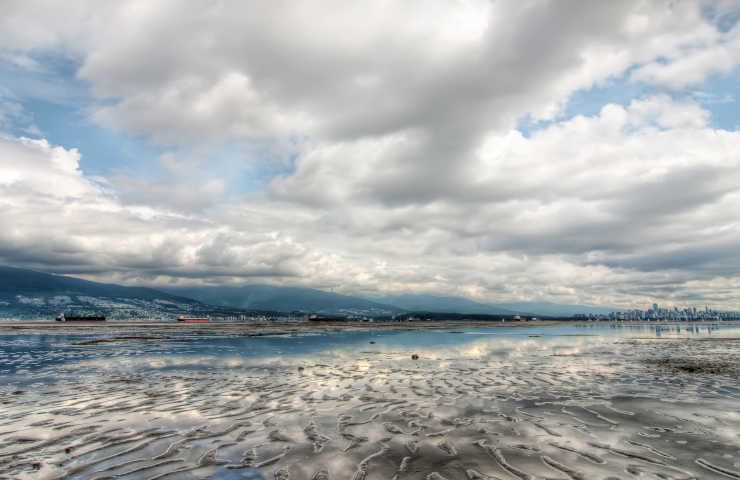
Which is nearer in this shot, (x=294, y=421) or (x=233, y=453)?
(x=233, y=453)

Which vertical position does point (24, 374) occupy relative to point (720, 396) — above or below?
below

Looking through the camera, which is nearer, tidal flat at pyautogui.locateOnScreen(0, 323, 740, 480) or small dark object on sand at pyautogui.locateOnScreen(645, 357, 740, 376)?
tidal flat at pyautogui.locateOnScreen(0, 323, 740, 480)

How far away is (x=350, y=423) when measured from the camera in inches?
578

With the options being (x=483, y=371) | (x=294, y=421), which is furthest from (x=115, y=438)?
(x=483, y=371)

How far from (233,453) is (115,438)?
4.39 meters

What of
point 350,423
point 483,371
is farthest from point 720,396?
point 350,423

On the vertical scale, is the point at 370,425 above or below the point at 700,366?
above

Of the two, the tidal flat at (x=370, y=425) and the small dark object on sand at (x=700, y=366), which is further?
the small dark object on sand at (x=700, y=366)

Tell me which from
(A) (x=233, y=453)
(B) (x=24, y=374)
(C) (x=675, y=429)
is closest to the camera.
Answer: (A) (x=233, y=453)

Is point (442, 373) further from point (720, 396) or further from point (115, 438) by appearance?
point (115, 438)

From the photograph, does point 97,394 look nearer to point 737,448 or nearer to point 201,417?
point 201,417

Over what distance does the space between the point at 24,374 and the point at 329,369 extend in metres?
20.3

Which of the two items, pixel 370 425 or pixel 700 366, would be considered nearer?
pixel 370 425

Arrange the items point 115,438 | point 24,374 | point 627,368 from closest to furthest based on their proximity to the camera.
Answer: point 115,438 < point 24,374 < point 627,368
